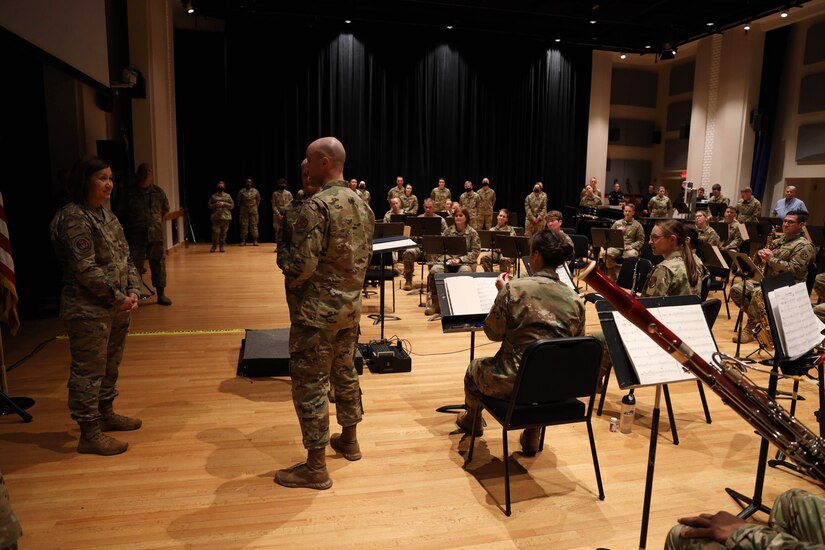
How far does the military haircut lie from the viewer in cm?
305

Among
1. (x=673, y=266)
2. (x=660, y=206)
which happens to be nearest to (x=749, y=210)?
(x=660, y=206)

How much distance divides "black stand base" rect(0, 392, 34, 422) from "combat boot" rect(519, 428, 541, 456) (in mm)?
3413

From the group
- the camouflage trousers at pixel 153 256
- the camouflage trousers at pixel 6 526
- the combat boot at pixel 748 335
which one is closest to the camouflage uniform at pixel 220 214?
the camouflage trousers at pixel 153 256

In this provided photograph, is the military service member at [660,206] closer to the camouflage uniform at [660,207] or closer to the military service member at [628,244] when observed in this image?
the camouflage uniform at [660,207]

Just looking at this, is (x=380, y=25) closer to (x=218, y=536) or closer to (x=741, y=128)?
(x=741, y=128)

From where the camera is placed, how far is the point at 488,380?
3160 millimetres

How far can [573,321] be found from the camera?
307 centimetres

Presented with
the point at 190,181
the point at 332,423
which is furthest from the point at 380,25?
the point at 332,423

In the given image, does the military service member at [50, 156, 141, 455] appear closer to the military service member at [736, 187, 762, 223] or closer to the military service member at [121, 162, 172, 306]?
the military service member at [121, 162, 172, 306]

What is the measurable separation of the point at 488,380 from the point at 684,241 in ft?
7.22

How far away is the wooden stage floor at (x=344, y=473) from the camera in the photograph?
2.77 metres

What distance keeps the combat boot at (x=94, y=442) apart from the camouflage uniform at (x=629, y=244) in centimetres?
771

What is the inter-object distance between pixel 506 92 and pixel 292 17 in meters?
6.77

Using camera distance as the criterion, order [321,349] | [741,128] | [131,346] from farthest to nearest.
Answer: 1. [741,128]
2. [131,346]
3. [321,349]
